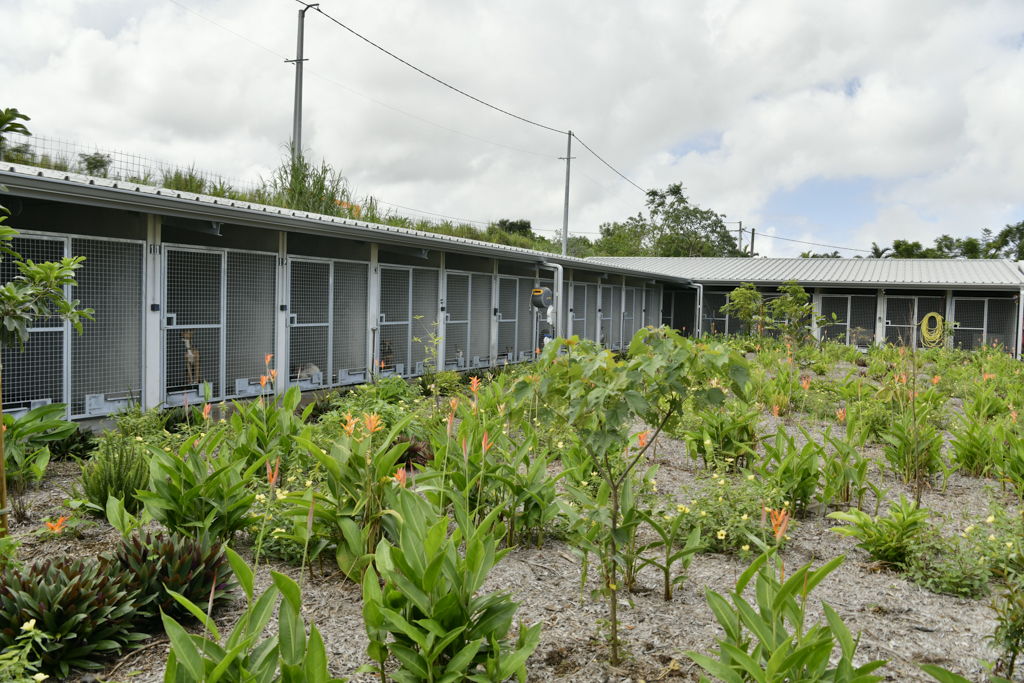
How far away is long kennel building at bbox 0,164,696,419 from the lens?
530 centimetres

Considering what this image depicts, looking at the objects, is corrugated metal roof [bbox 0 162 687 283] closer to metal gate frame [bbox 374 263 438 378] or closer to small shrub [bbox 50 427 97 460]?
metal gate frame [bbox 374 263 438 378]

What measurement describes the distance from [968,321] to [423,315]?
16.9 meters

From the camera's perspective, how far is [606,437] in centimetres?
245

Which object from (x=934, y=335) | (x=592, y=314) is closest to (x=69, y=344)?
(x=592, y=314)

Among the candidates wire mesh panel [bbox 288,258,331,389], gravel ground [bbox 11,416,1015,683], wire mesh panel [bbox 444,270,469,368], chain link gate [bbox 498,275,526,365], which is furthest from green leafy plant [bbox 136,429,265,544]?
chain link gate [bbox 498,275,526,365]

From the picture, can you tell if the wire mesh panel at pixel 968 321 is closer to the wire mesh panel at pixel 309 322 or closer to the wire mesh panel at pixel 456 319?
the wire mesh panel at pixel 456 319

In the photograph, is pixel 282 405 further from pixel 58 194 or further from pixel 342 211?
pixel 342 211

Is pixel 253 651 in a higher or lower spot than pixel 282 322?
lower

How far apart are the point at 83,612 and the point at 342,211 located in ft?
41.4

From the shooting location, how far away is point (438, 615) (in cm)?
212

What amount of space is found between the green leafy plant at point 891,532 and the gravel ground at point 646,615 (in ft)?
0.37

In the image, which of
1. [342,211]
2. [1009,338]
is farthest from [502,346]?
[1009,338]

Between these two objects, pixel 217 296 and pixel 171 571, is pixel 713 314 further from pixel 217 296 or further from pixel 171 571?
pixel 171 571

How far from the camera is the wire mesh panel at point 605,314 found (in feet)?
52.9
